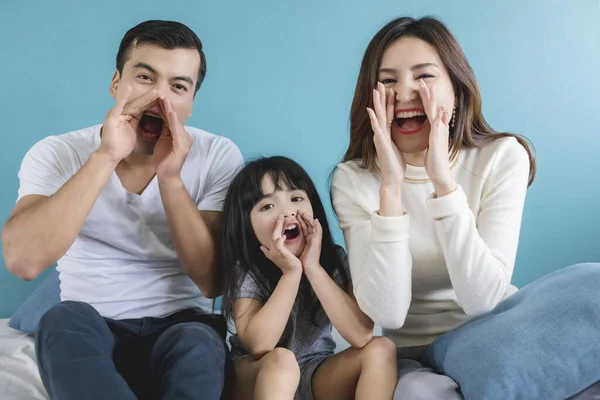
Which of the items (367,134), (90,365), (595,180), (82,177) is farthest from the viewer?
(595,180)

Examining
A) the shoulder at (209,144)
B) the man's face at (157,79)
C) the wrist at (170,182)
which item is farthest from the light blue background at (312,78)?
the wrist at (170,182)

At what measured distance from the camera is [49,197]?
1.38 meters

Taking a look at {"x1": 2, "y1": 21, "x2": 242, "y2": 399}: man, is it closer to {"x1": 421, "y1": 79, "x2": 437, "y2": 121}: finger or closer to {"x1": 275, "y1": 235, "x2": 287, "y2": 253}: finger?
{"x1": 275, "y1": 235, "x2": 287, "y2": 253}: finger

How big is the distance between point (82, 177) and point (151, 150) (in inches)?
8.7

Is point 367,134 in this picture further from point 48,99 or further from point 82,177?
point 48,99

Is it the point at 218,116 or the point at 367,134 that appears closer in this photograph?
the point at 367,134

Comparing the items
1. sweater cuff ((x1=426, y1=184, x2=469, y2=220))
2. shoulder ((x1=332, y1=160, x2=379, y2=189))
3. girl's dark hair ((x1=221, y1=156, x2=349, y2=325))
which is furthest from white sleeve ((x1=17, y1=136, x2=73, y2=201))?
sweater cuff ((x1=426, y1=184, x2=469, y2=220))

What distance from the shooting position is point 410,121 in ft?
4.57

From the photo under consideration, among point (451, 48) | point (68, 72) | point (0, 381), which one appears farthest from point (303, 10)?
point (0, 381)

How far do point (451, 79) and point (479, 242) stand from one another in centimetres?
37

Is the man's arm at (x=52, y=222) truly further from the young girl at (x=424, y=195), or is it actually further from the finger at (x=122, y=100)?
the young girl at (x=424, y=195)

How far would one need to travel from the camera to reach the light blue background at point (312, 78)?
219 centimetres

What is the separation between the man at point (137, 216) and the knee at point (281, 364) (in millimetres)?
81

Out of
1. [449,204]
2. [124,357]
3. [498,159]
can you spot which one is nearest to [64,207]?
[124,357]
